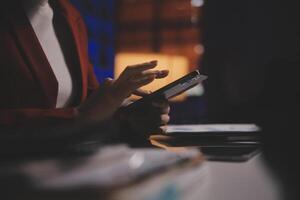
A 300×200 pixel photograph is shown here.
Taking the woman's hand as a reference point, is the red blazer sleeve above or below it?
below

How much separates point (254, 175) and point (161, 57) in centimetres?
260

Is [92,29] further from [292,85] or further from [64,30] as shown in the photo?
[292,85]

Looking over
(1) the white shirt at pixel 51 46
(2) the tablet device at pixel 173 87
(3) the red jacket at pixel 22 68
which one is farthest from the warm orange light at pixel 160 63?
(2) the tablet device at pixel 173 87

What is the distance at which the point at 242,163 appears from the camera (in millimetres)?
604

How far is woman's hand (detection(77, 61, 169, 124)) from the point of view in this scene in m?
0.99

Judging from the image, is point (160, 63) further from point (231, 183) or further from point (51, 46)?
point (231, 183)

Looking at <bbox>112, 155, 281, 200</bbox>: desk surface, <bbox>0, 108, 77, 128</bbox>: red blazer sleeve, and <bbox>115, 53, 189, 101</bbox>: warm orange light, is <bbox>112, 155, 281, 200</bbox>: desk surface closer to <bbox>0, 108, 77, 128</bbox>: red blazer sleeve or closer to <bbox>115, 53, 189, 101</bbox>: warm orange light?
<bbox>0, 108, 77, 128</bbox>: red blazer sleeve

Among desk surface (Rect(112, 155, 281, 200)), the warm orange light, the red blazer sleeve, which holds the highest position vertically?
desk surface (Rect(112, 155, 281, 200))

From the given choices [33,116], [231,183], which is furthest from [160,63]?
[231,183]

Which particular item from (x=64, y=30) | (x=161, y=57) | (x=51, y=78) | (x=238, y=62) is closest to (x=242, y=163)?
(x=51, y=78)

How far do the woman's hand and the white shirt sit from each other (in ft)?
0.82

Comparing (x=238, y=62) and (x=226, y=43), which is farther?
(x=226, y=43)

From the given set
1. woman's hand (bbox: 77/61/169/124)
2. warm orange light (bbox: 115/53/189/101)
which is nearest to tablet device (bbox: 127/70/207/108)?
woman's hand (bbox: 77/61/169/124)

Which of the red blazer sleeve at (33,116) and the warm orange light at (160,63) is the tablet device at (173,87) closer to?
the red blazer sleeve at (33,116)
